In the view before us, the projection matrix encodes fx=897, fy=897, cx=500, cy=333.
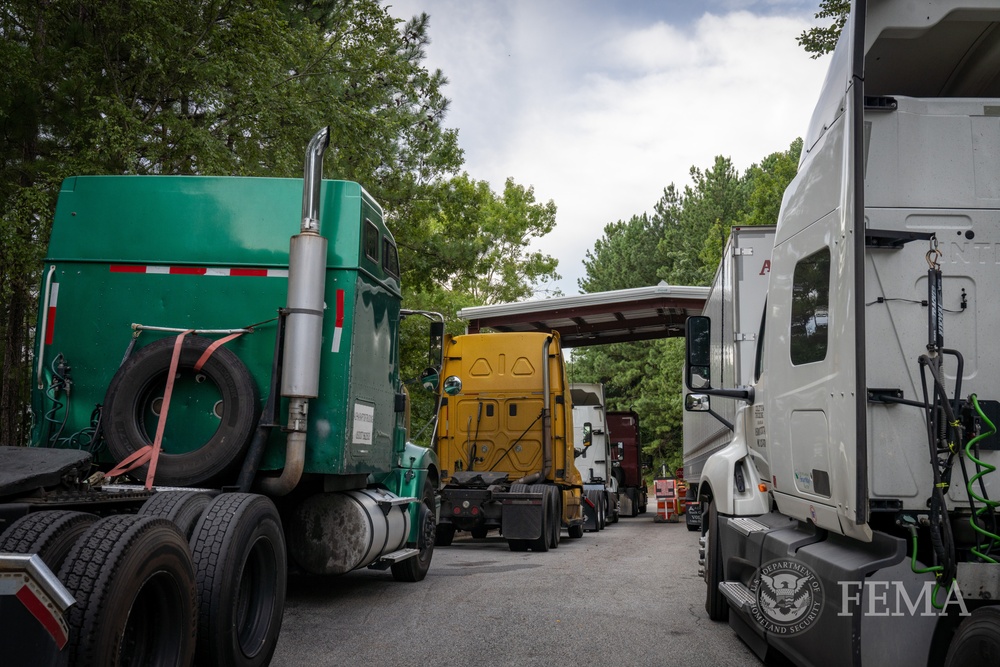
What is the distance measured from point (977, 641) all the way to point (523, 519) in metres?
10.1

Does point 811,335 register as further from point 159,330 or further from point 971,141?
point 159,330

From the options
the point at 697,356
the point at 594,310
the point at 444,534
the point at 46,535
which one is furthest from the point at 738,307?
the point at 594,310

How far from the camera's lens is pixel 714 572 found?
6.78m

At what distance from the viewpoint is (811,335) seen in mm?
4594

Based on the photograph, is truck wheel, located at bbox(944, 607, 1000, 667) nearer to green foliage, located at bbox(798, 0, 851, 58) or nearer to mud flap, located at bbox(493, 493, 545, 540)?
mud flap, located at bbox(493, 493, 545, 540)

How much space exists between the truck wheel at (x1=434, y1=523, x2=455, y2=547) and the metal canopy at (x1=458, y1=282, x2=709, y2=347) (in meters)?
5.15

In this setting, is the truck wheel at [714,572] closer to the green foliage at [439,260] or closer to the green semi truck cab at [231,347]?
the green semi truck cab at [231,347]

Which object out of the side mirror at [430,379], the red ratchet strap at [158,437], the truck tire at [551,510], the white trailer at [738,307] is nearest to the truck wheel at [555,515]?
the truck tire at [551,510]

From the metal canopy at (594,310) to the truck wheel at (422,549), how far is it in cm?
853

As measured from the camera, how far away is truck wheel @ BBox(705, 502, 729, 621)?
6.72 m

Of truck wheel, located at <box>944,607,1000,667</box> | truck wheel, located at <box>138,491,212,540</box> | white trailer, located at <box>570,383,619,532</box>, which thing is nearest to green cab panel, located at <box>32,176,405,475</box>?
truck wheel, located at <box>138,491,212,540</box>

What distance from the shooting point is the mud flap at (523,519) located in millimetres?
12852

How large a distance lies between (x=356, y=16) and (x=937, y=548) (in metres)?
12.9

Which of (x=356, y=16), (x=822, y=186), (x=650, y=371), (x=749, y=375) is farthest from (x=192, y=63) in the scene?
(x=650, y=371)
